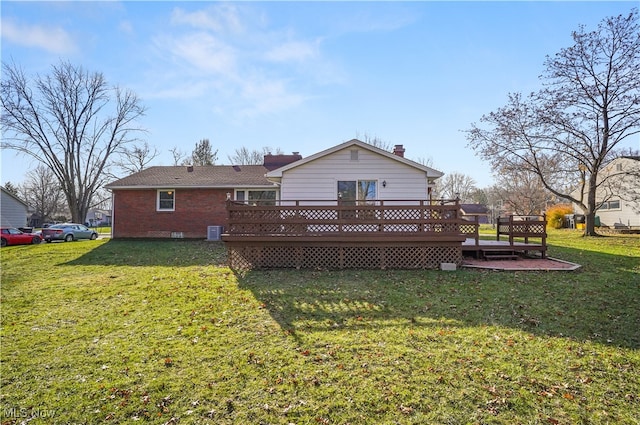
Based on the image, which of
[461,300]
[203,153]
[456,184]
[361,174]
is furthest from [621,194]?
[203,153]

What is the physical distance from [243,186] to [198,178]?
10.8ft

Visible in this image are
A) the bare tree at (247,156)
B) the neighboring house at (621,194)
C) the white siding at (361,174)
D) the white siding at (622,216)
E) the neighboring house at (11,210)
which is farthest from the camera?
the bare tree at (247,156)

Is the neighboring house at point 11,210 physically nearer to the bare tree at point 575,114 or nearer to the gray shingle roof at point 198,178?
the gray shingle roof at point 198,178

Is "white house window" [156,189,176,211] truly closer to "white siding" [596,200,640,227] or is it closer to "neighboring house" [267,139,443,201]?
"neighboring house" [267,139,443,201]

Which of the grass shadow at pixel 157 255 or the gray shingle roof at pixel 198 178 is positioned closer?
the grass shadow at pixel 157 255

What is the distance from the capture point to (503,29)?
10188 mm

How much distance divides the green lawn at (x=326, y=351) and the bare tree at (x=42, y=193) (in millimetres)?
56362

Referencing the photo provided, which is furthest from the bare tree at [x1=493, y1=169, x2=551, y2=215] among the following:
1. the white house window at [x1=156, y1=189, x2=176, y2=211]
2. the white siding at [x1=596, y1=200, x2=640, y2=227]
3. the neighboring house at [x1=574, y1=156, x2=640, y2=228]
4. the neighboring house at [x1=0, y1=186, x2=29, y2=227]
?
the neighboring house at [x1=0, y1=186, x2=29, y2=227]

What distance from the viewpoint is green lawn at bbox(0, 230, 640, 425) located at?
317cm

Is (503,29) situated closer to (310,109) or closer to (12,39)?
→ (310,109)

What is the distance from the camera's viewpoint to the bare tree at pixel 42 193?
168ft

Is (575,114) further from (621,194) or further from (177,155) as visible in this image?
(177,155)

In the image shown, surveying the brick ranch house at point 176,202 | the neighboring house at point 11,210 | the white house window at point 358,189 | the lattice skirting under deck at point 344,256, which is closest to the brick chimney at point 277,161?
the brick ranch house at point 176,202

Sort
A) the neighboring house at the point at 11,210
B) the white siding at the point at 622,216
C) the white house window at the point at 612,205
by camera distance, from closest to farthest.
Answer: the white siding at the point at 622,216, the white house window at the point at 612,205, the neighboring house at the point at 11,210
